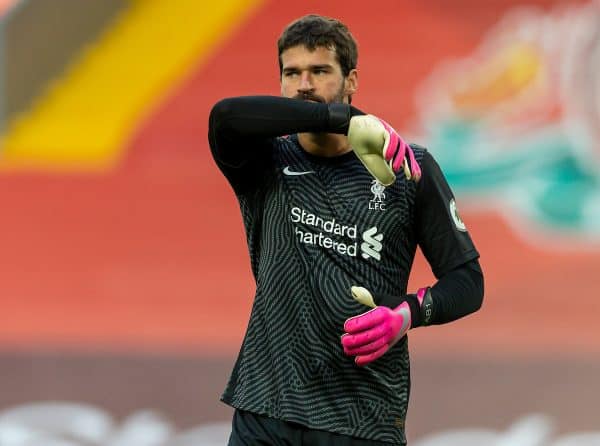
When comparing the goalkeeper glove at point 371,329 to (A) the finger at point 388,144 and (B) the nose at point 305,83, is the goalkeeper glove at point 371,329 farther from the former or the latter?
(B) the nose at point 305,83

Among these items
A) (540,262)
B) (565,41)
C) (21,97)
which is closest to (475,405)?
(540,262)

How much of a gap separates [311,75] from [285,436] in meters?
0.71

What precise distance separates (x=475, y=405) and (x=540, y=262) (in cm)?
73

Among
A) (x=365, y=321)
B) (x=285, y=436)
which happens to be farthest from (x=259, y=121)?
(x=285, y=436)

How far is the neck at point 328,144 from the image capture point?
2355 millimetres

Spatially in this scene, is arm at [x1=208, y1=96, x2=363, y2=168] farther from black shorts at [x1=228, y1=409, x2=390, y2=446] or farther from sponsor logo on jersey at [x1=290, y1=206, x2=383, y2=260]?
black shorts at [x1=228, y1=409, x2=390, y2=446]

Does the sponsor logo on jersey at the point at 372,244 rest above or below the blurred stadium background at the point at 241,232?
below

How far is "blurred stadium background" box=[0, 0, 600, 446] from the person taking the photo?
16.5 feet

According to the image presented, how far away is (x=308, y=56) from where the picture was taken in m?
2.32

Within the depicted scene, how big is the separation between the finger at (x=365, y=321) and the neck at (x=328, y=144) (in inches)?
14.4

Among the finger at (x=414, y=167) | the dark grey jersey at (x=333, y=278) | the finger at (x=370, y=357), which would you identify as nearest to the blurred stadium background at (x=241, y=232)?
the dark grey jersey at (x=333, y=278)

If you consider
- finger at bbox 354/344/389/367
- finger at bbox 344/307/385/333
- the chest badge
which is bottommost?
finger at bbox 354/344/389/367

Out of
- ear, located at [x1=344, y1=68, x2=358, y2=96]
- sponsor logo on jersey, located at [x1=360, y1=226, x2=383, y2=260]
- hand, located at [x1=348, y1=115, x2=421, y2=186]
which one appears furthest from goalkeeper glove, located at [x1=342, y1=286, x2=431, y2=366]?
ear, located at [x1=344, y1=68, x2=358, y2=96]

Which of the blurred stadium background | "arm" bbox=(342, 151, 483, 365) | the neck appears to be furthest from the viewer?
the blurred stadium background
